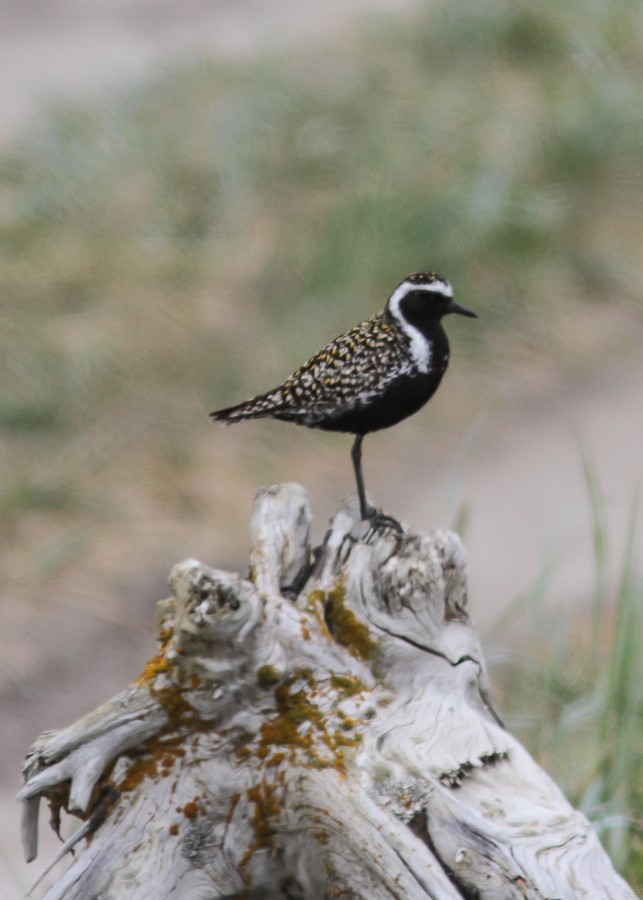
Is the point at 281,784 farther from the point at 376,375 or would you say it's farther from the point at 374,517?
the point at 376,375

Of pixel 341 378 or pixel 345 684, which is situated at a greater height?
pixel 341 378

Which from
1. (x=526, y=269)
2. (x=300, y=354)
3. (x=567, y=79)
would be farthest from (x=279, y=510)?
(x=567, y=79)

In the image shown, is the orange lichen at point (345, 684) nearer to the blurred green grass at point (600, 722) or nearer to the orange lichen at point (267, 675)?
the orange lichen at point (267, 675)

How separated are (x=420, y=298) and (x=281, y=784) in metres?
1.51

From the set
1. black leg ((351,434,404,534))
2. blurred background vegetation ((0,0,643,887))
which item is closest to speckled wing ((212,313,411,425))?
black leg ((351,434,404,534))

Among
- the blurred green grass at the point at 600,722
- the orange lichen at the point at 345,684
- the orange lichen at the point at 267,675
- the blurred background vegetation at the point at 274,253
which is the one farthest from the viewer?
the blurred background vegetation at the point at 274,253

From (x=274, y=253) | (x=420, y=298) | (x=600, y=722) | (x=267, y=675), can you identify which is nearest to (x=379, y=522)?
(x=420, y=298)

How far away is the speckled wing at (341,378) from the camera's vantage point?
4.06m

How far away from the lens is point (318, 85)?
11555 millimetres

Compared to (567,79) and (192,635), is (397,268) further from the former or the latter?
(192,635)

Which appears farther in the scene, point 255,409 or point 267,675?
point 255,409

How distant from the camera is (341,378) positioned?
4102mm

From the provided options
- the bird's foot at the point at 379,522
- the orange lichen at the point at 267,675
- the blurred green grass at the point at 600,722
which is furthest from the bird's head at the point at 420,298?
the orange lichen at the point at 267,675

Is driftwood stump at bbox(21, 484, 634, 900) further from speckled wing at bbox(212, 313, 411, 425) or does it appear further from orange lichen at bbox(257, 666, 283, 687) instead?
speckled wing at bbox(212, 313, 411, 425)
